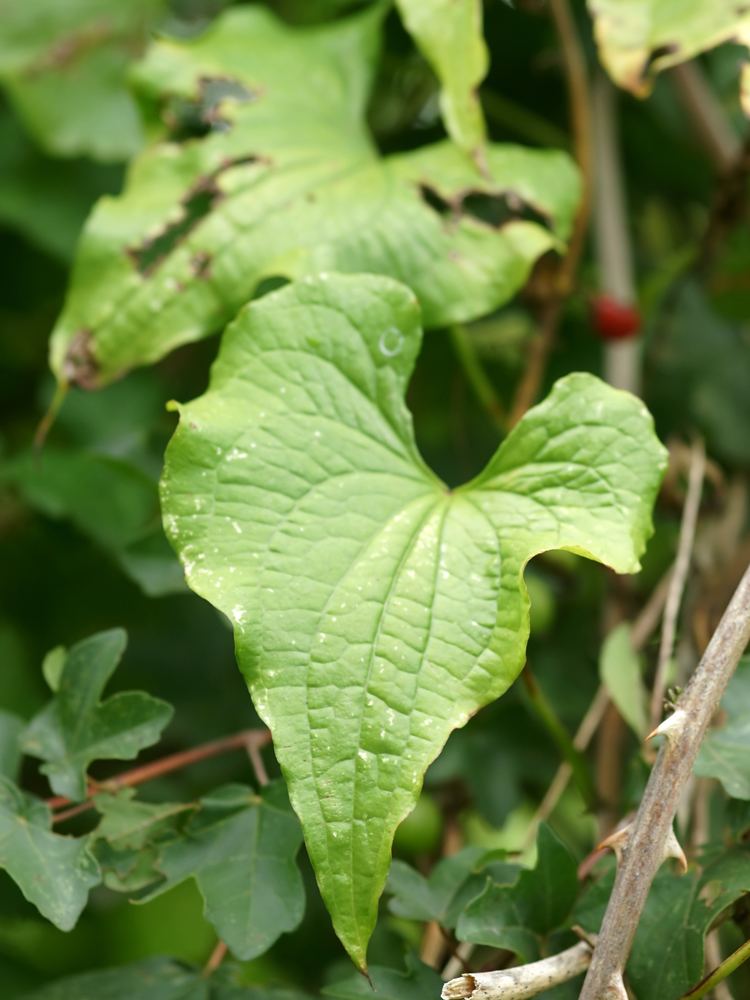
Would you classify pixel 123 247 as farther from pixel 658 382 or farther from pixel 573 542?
pixel 658 382

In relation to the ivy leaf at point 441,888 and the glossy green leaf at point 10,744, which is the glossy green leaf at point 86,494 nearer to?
the glossy green leaf at point 10,744

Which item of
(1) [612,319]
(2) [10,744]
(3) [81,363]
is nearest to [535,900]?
(2) [10,744]

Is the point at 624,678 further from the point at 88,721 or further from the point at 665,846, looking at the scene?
the point at 88,721

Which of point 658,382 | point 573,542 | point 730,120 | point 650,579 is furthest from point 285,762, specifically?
point 730,120

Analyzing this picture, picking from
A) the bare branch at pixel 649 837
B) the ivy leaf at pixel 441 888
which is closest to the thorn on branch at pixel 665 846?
the bare branch at pixel 649 837

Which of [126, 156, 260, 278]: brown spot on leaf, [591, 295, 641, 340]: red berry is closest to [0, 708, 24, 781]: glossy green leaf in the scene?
[126, 156, 260, 278]: brown spot on leaf
